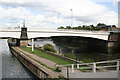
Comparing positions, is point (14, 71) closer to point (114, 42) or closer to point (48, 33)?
point (48, 33)

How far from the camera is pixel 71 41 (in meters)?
97.1

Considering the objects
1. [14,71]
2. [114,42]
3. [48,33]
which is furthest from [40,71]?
[114,42]

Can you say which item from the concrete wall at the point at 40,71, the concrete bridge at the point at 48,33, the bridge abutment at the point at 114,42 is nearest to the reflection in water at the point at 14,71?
the concrete wall at the point at 40,71

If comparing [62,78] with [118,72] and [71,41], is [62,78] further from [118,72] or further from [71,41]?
[71,41]

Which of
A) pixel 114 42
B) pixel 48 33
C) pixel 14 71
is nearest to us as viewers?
pixel 14 71

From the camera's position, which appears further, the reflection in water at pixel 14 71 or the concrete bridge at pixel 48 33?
the concrete bridge at pixel 48 33

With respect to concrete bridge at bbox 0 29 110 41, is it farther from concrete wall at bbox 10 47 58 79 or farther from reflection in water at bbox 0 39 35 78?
concrete wall at bbox 10 47 58 79

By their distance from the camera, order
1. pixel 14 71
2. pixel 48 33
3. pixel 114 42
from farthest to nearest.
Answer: pixel 114 42 < pixel 48 33 < pixel 14 71

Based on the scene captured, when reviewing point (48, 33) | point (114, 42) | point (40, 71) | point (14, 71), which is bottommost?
point (14, 71)

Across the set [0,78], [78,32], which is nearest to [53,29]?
[78,32]

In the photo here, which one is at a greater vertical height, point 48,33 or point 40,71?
point 48,33

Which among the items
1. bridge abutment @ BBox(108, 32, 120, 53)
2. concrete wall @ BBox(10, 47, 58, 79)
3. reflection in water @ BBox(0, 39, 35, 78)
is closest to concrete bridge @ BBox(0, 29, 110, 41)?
bridge abutment @ BBox(108, 32, 120, 53)

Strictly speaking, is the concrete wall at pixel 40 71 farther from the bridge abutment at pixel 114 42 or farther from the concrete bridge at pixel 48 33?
the bridge abutment at pixel 114 42

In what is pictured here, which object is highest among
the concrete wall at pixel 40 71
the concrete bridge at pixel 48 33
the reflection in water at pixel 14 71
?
the concrete bridge at pixel 48 33
